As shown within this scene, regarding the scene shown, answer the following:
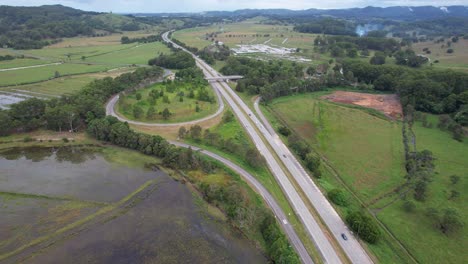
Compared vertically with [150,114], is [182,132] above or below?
below

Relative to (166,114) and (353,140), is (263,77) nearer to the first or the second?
(166,114)

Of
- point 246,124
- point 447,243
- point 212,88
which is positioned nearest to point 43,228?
point 246,124

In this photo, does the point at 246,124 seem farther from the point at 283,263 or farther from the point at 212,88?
the point at 283,263

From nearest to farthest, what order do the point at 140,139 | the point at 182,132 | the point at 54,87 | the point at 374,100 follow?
1. the point at 140,139
2. the point at 182,132
3. the point at 374,100
4. the point at 54,87

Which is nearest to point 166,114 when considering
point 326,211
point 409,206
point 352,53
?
point 326,211

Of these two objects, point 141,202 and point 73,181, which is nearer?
point 141,202
